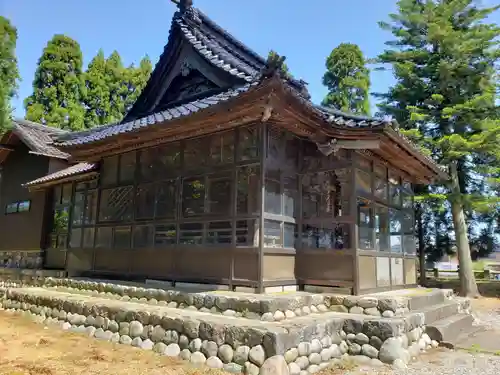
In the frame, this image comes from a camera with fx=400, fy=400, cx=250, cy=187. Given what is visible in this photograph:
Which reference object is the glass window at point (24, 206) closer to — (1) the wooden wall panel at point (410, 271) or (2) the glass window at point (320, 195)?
(2) the glass window at point (320, 195)

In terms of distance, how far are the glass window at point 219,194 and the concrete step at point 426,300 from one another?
351 centimetres

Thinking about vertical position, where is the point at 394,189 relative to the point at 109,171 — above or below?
below

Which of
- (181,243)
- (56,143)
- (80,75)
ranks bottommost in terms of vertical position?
(181,243)

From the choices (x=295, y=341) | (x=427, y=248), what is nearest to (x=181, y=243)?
(x=295, y=341)

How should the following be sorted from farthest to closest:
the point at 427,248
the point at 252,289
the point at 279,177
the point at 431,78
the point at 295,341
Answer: the point at 427,248, the point at 431,78, the point at 279,177, the point at 252,289, the point at 295,341

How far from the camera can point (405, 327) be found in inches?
236

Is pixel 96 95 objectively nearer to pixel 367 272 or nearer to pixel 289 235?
pixel 289 235

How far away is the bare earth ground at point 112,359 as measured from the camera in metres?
5.09

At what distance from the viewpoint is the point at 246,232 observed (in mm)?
6828

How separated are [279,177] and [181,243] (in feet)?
7.60

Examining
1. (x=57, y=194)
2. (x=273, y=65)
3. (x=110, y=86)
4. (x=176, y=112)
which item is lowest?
(x=57, y=194)

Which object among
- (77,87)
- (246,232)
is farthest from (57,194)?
(77,87)

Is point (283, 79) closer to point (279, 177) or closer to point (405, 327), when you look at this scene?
point (279, 177)

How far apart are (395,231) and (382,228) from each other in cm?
61
